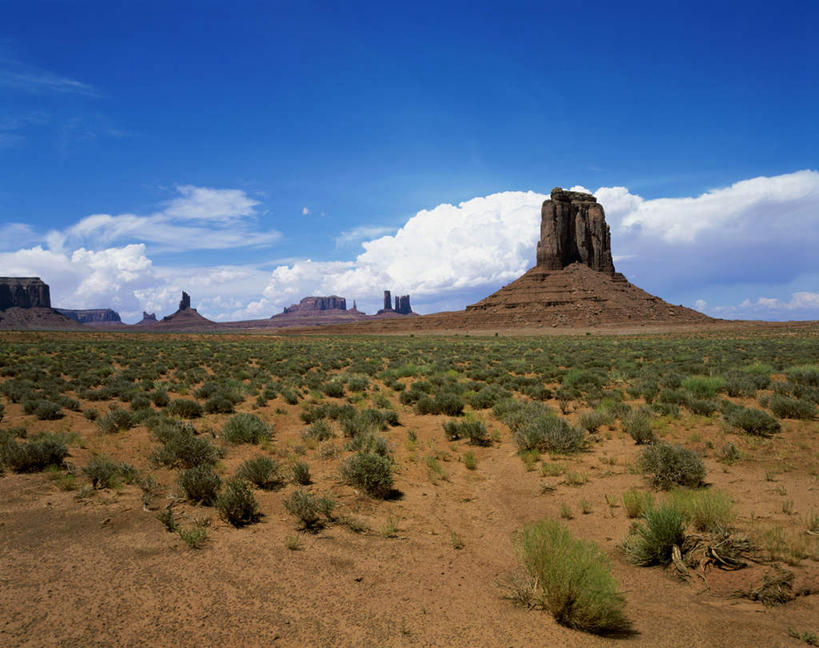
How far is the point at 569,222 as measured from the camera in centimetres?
11475

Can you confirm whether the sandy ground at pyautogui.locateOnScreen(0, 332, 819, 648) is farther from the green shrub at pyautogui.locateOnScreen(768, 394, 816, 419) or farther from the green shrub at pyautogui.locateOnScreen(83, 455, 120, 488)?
the green shrub at pyautogui.locateOnScreen(768, 394, 816, 419)

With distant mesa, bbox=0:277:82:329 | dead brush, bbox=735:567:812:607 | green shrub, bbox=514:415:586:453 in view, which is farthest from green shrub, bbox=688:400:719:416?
distant mesa, bbox=0:277:82:329

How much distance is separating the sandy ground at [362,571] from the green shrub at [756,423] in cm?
121

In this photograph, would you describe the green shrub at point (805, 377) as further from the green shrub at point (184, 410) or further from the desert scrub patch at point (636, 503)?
the green shrub at point (184, 410)

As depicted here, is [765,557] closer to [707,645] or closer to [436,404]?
[707,645]

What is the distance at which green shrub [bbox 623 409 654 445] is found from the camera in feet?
31.8

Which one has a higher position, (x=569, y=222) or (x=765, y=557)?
(x=569, y=222)

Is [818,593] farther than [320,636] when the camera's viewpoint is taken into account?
Yes

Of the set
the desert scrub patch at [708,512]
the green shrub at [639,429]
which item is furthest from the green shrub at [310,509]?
the green shrub at [639,429]

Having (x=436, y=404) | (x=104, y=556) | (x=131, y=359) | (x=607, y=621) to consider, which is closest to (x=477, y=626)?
(x=607, y=621)

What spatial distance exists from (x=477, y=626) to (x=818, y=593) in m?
3.46

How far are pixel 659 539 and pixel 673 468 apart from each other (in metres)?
2.56

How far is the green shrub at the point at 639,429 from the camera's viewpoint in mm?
9695

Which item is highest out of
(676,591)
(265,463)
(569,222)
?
(569,222)
